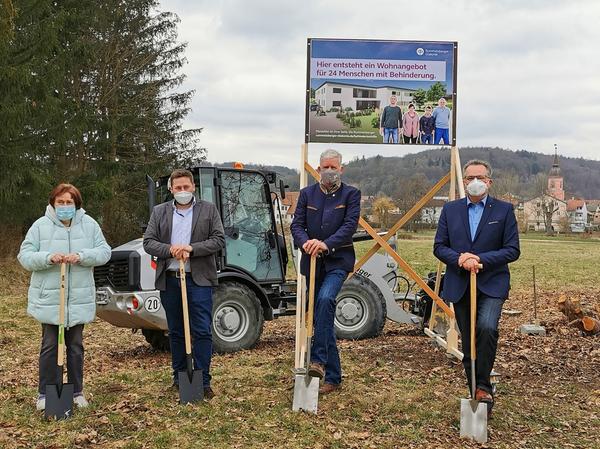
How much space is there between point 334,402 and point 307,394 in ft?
1.28

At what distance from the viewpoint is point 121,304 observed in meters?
8.06

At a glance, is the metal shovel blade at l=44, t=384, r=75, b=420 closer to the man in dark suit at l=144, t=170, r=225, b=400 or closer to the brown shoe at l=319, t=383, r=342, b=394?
the man in dark suit at l=144, t=170, r=225, b=400

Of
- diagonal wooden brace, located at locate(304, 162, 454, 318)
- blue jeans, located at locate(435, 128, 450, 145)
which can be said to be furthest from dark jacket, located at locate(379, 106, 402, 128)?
diagonal wooden brace, located at locate(304, 162, 454, 318)

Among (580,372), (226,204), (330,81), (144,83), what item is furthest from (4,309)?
(144,83)

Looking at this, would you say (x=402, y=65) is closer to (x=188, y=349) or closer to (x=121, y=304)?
(x=188, y=349)

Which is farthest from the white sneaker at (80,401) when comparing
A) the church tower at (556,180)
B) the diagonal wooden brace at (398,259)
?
the church tower at (556,180)

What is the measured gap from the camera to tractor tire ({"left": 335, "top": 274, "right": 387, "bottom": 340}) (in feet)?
30.4

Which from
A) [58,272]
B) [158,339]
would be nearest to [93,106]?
[158,339]

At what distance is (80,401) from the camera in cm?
566

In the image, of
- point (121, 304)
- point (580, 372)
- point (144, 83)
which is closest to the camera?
point (580, 372)

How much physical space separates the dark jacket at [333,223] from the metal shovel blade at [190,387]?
1.27 metres

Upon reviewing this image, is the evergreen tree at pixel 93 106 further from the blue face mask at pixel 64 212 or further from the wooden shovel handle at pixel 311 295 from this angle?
the wooden shovel handle at pixel 311 295

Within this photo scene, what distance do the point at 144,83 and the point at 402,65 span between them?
19.4 meters

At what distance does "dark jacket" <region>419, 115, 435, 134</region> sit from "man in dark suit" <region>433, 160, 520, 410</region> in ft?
6.24
